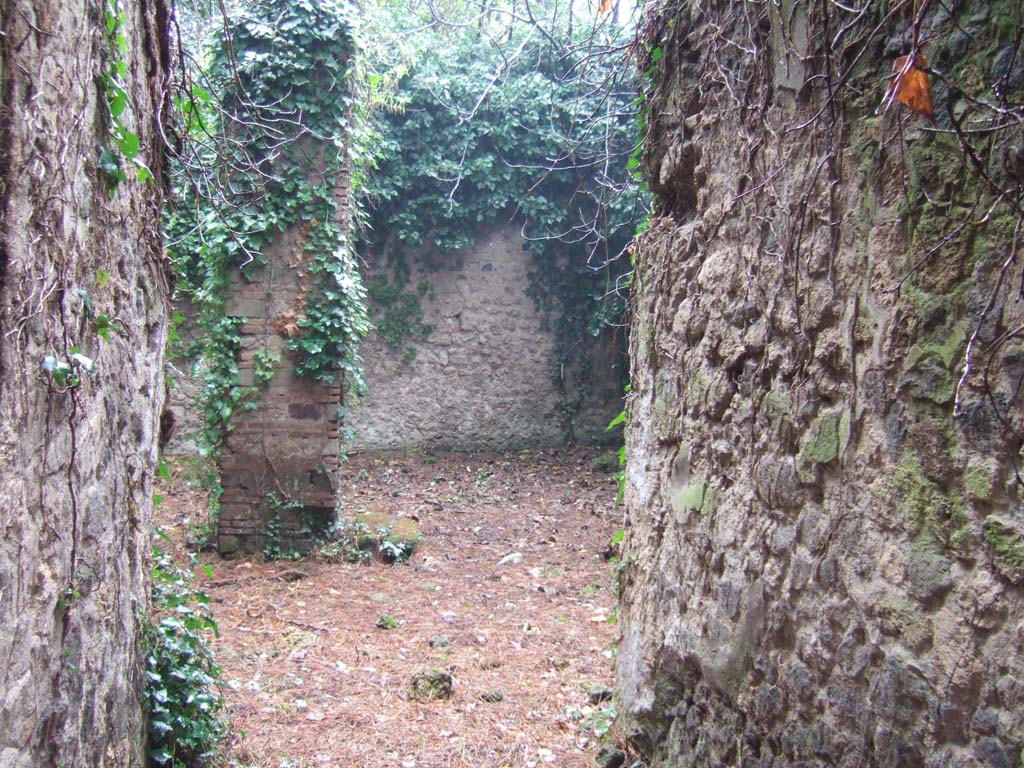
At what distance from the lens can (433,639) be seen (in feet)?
16.1

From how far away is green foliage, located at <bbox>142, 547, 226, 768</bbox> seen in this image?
2781 mm

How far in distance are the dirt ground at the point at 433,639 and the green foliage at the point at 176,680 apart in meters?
0.30

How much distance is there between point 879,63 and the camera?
1.89 metres

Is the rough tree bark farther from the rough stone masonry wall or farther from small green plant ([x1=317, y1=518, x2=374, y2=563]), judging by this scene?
small green plant ([x1=317, y1=518, x2=374, y2=563])

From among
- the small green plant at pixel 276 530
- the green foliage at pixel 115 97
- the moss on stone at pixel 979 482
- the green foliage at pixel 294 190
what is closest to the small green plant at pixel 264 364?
the green foliage at pixel 294 190

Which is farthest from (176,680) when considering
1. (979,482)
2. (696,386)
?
(979,482)

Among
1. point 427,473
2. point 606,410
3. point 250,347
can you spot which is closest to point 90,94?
point 250,347

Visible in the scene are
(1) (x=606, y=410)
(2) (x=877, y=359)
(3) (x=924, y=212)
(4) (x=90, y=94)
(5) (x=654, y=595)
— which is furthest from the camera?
(1) (x=606, y=410)

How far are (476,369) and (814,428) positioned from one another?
8055 mm

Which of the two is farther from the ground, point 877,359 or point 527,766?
point 877,359

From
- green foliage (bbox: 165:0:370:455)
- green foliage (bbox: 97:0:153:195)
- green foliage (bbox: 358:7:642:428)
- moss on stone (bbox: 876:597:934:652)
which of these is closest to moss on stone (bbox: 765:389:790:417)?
moss on stone (bbox: 876:597:934:652)

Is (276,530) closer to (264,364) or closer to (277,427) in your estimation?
(277,427)

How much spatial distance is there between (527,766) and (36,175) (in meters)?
2.84

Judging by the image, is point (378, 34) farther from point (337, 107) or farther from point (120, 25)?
point (120, 25)
